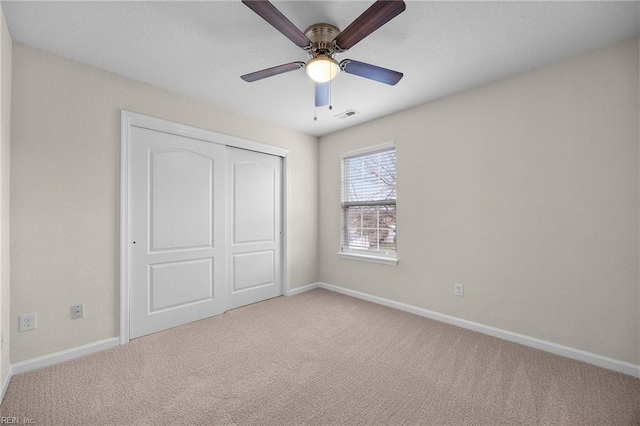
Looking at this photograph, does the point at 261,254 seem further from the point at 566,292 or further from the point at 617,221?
the point at 617,221

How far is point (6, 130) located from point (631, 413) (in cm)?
445

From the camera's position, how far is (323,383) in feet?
6.49

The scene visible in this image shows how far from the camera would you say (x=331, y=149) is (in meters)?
4.31

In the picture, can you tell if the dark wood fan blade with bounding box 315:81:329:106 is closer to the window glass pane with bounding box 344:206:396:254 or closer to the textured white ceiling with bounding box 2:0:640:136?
the textured white ceiling with bounding box 2:0:640:136

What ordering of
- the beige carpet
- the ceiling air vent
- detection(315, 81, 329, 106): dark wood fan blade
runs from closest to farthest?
the beige carpet
detection(315, 81, 329, 106): dark wood fan blade
the ceiling air vent

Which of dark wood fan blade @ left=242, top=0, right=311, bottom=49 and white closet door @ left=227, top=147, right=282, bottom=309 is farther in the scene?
white closet door @ left=227, top=147, right=282, bottom=309

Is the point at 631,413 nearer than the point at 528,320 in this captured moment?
Yes

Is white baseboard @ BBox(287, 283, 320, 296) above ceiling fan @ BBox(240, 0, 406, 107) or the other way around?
the other way around

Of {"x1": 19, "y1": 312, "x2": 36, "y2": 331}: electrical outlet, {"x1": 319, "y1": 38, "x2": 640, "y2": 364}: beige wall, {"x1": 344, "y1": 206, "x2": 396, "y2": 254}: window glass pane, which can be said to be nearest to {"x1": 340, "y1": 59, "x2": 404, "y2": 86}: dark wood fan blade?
{"x1": 319, "y1": 38, "x2": 640, "y2": 364}: beige wall

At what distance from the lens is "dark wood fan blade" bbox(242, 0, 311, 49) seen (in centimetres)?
134

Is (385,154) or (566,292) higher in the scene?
(385,154)

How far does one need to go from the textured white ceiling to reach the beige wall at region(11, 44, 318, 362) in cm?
18

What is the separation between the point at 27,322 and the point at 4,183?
3.46 feet


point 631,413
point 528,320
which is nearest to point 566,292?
point 528,320
